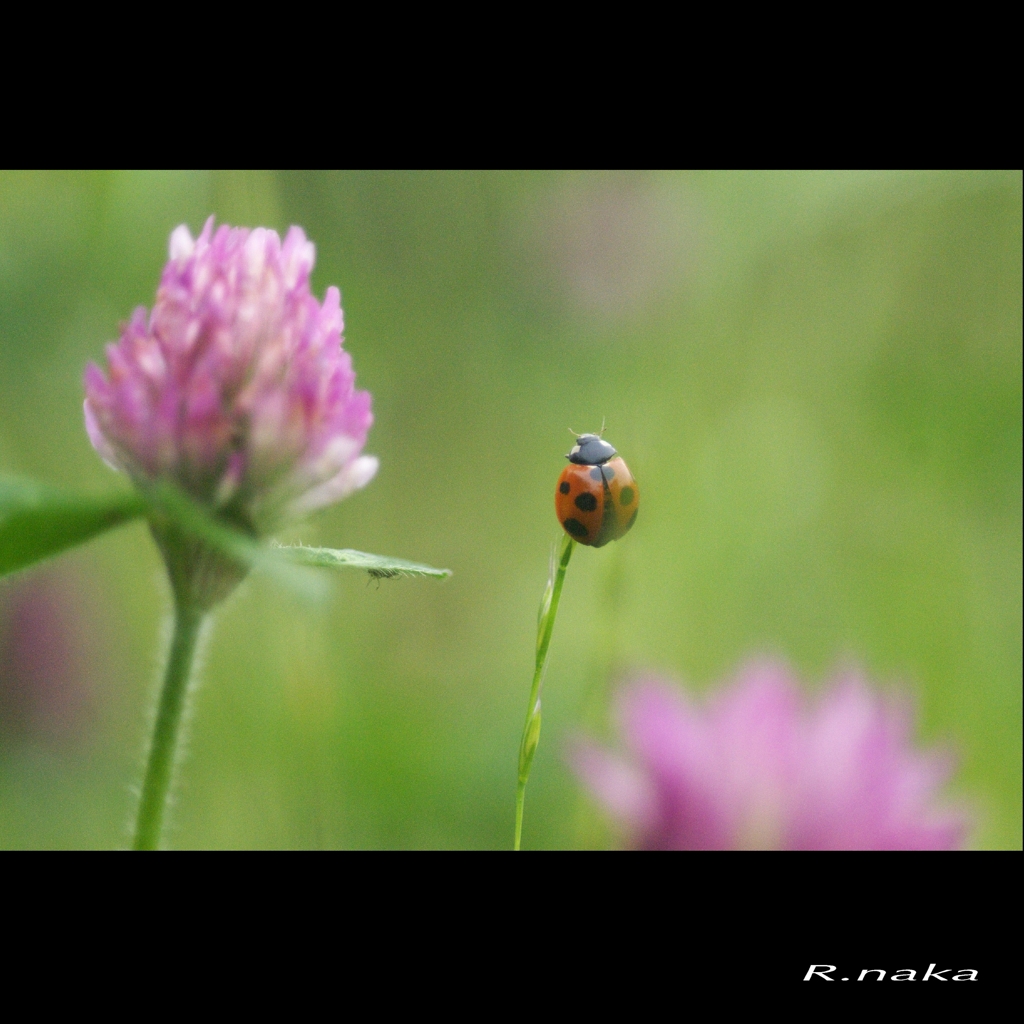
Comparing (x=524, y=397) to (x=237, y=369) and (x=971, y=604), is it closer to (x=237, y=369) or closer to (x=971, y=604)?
(x=971, y=604)

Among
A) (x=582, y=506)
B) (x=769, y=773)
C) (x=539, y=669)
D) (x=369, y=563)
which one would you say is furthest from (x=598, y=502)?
(x=369, y=563)

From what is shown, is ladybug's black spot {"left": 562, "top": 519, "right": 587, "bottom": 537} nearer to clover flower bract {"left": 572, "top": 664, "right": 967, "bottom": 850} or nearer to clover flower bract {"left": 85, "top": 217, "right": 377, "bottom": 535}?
clover flower bract {"left": 572, "top": 664, "right": 967, "bottom": 850}

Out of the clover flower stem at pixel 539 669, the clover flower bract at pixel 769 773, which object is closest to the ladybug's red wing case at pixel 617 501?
the clover flower bract at pixel 769 773

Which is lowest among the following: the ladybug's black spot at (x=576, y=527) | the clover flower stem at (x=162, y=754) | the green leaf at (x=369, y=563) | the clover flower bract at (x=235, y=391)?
the clover flower stem at (x=162, y=754)

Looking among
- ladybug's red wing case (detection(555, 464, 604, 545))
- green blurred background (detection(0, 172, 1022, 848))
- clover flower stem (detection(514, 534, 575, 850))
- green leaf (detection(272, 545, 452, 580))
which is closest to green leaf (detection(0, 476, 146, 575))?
green leaf (detection(272, 545, 452, 580))

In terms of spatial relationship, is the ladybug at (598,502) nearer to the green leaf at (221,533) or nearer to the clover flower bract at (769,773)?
the clover flower bract at (769,773)

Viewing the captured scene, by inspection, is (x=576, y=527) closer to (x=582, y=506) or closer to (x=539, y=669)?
(x=582, y=506)
